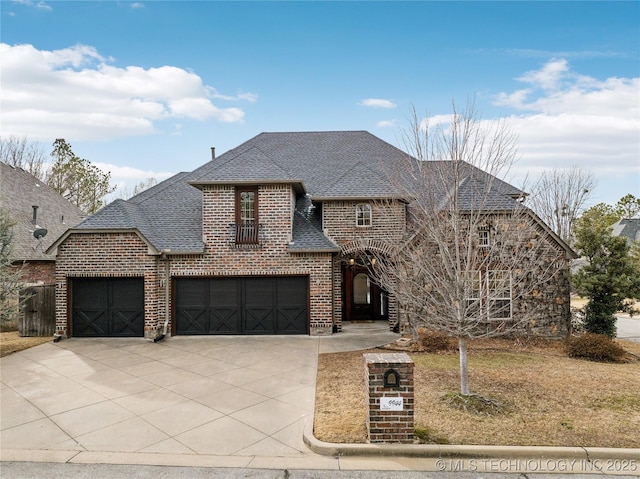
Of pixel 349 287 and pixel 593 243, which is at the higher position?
pixel 593 243

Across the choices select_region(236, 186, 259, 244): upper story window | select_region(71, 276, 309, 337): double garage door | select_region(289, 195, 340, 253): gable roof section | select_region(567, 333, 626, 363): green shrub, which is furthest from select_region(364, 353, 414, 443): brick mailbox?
select_region(236, 186, 259, 244): upper story window

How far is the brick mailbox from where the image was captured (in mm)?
4965

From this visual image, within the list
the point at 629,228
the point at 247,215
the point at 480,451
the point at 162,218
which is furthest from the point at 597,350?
the point at 629,228

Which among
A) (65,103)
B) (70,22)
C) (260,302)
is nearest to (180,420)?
(260,302)

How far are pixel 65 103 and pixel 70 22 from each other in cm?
732

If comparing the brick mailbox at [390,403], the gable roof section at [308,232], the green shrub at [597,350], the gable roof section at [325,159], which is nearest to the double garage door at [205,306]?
the gable roof section at [308,232]

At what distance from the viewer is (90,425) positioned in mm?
5746

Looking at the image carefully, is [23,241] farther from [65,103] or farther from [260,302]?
[260,302]

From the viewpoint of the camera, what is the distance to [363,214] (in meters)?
13.5

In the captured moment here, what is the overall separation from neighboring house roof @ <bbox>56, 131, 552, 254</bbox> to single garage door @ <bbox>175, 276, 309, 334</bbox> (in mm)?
1370

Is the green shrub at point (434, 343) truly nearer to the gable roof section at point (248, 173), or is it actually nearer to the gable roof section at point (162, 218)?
the gable roof section at point (248, 173)

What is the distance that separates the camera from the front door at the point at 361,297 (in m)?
16.0

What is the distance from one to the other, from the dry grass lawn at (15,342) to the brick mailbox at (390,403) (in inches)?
434

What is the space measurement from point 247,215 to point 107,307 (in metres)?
5.72
